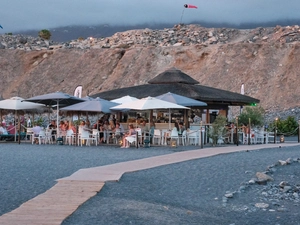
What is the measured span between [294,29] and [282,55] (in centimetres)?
705

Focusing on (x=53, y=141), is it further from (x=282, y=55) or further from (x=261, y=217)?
(x=282, y=55)

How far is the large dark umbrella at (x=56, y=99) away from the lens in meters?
24.9

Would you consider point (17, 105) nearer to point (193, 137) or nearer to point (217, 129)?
point (193, 137)

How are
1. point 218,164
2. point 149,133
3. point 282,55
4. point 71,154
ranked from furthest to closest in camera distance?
point 282,55
point 149,133
point 71,154
point 218,164

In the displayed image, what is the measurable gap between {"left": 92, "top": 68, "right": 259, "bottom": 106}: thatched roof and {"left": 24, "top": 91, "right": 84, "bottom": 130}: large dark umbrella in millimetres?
2950

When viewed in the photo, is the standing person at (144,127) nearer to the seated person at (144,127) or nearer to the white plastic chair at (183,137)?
the seated person at (144,127)

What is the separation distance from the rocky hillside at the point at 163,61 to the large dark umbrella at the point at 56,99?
71.7 feet

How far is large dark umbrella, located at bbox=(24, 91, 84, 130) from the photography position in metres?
24.9

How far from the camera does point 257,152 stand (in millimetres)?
20266

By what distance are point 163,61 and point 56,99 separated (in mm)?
35336

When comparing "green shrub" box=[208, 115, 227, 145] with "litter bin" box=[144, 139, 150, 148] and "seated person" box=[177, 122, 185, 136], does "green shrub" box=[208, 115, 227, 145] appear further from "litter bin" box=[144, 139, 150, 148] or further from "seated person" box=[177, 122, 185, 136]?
"litter bin" box=[144, 139, 150, 148]

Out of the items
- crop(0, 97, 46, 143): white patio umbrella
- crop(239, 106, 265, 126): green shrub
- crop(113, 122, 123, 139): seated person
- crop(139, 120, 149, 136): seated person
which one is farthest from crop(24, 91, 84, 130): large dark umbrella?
crop(239, 106, 265, 126): green shrub

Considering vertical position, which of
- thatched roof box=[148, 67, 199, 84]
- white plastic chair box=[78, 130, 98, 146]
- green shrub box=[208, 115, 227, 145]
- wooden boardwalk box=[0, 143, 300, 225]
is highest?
thatched roof box=[148, 67, 199, 84]

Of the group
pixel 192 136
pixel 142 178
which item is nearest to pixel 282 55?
pixel 192 136
